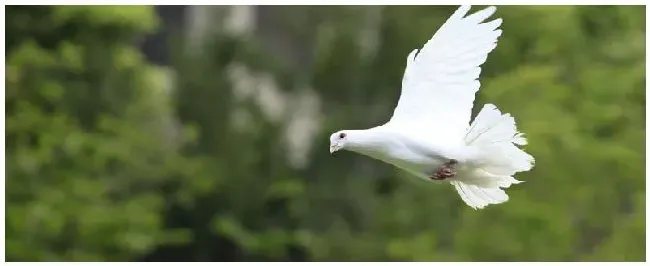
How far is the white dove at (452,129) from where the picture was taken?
7.64 feet

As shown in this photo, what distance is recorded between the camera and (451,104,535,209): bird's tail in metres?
2.32

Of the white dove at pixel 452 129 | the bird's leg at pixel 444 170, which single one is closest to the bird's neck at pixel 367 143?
the white dove at pixel 452 129

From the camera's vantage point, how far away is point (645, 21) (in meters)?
5.27

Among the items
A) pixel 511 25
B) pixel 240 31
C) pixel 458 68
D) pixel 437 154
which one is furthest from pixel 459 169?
pixel 240 31

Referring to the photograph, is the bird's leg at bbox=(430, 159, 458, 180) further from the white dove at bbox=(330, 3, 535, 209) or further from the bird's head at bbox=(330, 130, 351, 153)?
the bird's head at bbox=(330, 130, 351, 153)

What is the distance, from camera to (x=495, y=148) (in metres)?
2.34

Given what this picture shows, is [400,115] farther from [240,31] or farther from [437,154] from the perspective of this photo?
[240,31]

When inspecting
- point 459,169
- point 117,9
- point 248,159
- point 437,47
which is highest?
point 437,47

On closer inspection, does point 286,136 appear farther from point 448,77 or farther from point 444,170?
point 444,170

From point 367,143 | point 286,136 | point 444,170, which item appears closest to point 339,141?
point 367,143

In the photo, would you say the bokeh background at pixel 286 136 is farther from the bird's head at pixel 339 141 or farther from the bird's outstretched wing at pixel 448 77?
the bird's head at pixel 339 141

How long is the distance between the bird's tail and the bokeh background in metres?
2.48
